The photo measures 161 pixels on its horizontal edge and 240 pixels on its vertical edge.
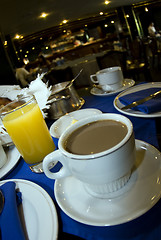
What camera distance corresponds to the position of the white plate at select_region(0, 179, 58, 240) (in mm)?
308

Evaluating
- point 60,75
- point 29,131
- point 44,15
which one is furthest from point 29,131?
point 44,15

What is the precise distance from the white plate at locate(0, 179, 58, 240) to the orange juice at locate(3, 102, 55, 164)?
0.08 m

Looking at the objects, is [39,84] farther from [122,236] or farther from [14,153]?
[122,236]

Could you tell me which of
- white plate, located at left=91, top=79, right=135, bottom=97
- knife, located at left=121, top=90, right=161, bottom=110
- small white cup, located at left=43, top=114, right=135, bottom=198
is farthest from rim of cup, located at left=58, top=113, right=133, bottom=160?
white plate, located at left=91, top=79, right=135, bottom=97

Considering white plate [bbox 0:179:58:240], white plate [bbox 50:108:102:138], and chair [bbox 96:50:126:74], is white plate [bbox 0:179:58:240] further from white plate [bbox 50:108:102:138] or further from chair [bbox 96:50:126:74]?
chair [bbox 96:50:126:74]

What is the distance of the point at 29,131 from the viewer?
0.48 metres

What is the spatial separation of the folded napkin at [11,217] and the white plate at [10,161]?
0.37ft

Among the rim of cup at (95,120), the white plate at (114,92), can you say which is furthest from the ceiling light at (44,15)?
the rim of cup at (95,120)

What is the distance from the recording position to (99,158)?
0.30 m

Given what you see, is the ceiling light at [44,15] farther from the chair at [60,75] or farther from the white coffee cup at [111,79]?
the white coffee cup at [111,79]

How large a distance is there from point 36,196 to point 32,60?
6329 mm

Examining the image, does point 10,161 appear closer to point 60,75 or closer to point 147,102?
point 147,102

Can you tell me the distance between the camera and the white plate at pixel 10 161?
55cm

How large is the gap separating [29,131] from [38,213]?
0.20 m
